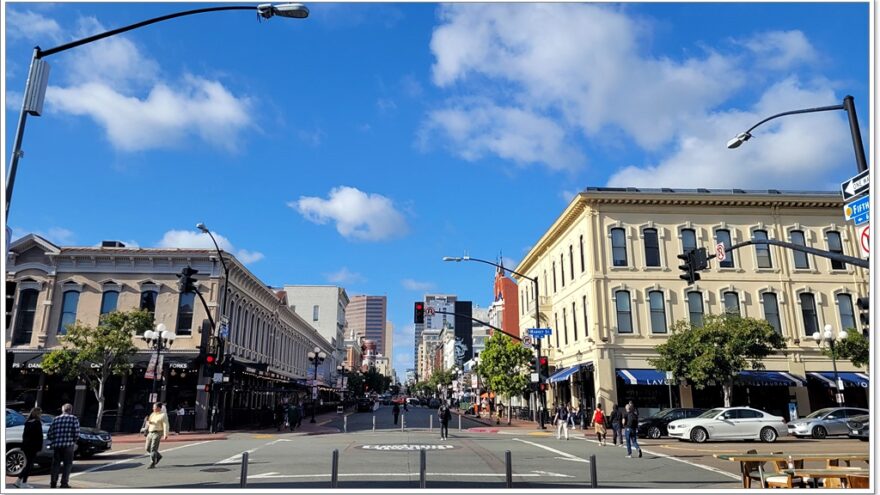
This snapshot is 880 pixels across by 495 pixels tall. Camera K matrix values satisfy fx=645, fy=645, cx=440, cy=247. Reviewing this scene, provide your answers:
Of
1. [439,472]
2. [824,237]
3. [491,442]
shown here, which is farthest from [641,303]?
[439,472]

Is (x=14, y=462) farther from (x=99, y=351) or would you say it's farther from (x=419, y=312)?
(x=419, y=312)

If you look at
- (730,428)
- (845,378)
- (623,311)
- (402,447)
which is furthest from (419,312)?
(845,378)

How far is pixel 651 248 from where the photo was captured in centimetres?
3838

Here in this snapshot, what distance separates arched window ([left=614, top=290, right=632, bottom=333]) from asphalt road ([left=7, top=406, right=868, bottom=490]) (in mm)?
11610

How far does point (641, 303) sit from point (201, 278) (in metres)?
25.7

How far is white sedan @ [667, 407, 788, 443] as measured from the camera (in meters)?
26.1

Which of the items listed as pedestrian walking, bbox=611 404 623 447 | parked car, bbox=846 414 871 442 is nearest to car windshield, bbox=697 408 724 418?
pedestrian walking, bbox=611 404 623 447

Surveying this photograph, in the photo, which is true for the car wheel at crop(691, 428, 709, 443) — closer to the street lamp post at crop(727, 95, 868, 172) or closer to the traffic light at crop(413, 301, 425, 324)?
the traffic light at crop(413, 301, 425, 324)

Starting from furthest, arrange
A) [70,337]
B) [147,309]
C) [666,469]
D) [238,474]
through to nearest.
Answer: [147,309] → [70,337] → [666,469] → [238,474]

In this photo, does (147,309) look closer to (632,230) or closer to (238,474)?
(238,474)

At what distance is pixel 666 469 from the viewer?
55.8ft

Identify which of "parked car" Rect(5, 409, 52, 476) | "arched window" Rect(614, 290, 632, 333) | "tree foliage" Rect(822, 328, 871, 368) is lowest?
"parked car" Rect(5, 409, 52, 476)

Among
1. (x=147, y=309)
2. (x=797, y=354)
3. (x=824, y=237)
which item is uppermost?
(x=824, y=237)

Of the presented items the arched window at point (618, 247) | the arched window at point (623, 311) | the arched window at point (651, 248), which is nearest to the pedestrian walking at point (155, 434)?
the arched window at point (623, 311)
